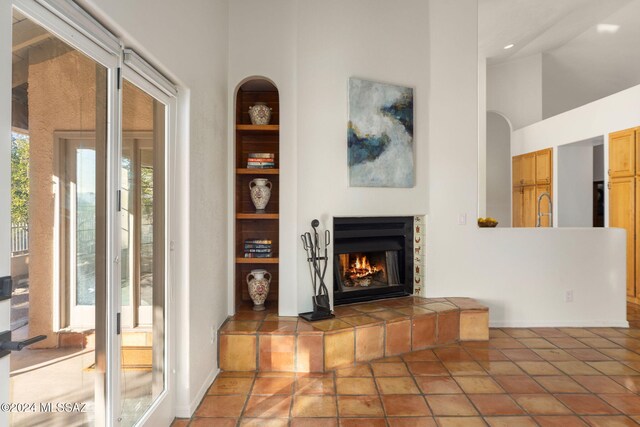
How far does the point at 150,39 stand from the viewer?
182cm

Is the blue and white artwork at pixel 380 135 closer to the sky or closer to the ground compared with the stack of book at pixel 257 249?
closer to the sky

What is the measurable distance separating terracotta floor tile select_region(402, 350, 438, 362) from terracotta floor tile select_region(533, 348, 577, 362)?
0.87 m

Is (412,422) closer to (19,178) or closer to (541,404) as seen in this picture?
(541,404)

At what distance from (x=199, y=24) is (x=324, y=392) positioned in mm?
2488

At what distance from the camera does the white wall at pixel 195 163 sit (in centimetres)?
200

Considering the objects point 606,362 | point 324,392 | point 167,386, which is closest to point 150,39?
point 167,386

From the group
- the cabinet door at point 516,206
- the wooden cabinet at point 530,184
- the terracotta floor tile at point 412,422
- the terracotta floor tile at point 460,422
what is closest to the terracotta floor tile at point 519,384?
the terracotta floor tile at point 460,422

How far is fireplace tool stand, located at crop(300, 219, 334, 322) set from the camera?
327 centimetres

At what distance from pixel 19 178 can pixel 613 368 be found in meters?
3.78

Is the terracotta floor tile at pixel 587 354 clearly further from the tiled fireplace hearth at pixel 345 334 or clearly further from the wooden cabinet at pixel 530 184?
the wooden cabinet at pixel 530 184

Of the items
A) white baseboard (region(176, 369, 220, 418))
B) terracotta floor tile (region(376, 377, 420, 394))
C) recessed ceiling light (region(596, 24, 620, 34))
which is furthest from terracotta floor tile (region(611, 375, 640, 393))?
recessed ceiling light (region(596, 24, 620, 34))

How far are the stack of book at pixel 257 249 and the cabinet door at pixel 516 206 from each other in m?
5.68

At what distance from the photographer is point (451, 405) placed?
8.07 ft

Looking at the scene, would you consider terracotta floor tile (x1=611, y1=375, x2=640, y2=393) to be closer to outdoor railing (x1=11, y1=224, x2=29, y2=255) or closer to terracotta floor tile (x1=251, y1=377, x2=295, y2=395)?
terracotta floor tile (x1=251, y1=377, x2=295, y2=395)
